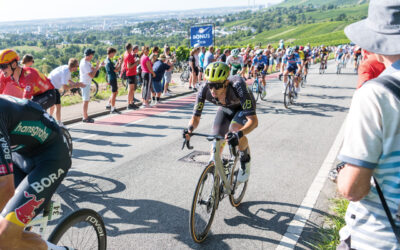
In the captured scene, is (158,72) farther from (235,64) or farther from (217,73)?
(217,73)

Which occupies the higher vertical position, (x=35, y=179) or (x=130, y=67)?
(x=35, y=179)

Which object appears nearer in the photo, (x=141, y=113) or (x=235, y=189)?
(x=235, y=189)

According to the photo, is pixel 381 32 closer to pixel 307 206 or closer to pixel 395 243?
pixel 395 243

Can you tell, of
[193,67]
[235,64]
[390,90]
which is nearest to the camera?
[390,90]

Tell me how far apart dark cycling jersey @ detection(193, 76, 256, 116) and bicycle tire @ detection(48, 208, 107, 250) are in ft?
6.35

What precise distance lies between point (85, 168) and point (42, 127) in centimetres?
386

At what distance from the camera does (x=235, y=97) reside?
4277 millimetres

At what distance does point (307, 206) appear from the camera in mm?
4535

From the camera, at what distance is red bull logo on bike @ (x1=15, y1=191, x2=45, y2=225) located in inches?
85.8

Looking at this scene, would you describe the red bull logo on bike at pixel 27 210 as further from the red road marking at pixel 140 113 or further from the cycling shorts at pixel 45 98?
the red road marking at pixel 140 113

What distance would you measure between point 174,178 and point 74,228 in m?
3.01

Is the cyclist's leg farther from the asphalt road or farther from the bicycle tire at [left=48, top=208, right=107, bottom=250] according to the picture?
the asphalt road

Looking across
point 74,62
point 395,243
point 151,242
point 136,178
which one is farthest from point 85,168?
point 395,243

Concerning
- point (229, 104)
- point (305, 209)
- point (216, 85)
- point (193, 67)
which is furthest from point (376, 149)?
point (193, 67)
